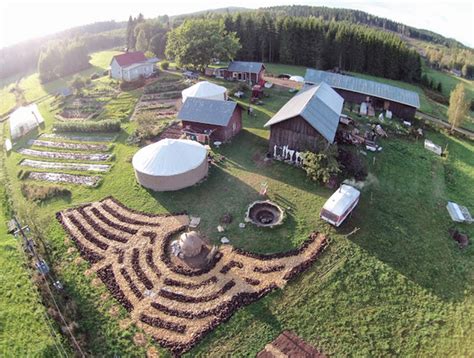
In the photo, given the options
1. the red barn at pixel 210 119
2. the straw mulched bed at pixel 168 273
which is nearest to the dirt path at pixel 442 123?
the red barn at pixel 210 119

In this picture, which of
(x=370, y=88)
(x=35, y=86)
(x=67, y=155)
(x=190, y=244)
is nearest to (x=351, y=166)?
(x=190, y=244)

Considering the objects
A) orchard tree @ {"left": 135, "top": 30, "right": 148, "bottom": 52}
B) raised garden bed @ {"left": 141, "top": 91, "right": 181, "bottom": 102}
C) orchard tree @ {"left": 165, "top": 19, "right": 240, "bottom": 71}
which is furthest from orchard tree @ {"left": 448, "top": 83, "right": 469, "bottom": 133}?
orchard tree @ {"left": 135, "top": 30, "right": 148, "bottom": 52}

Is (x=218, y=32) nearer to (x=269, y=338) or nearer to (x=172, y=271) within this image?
(x=172, y=271)

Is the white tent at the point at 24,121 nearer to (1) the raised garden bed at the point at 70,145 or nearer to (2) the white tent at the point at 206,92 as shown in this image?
(1) the raised garden bed at the point at 70,145

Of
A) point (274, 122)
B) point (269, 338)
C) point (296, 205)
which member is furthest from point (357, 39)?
point (269, 338)

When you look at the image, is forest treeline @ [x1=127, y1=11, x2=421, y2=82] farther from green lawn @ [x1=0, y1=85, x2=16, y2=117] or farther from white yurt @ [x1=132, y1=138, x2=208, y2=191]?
white yurt @ [x1=132, y1=138, x2=208, y2=191]

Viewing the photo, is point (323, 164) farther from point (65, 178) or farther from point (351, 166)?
point (65, 178)
